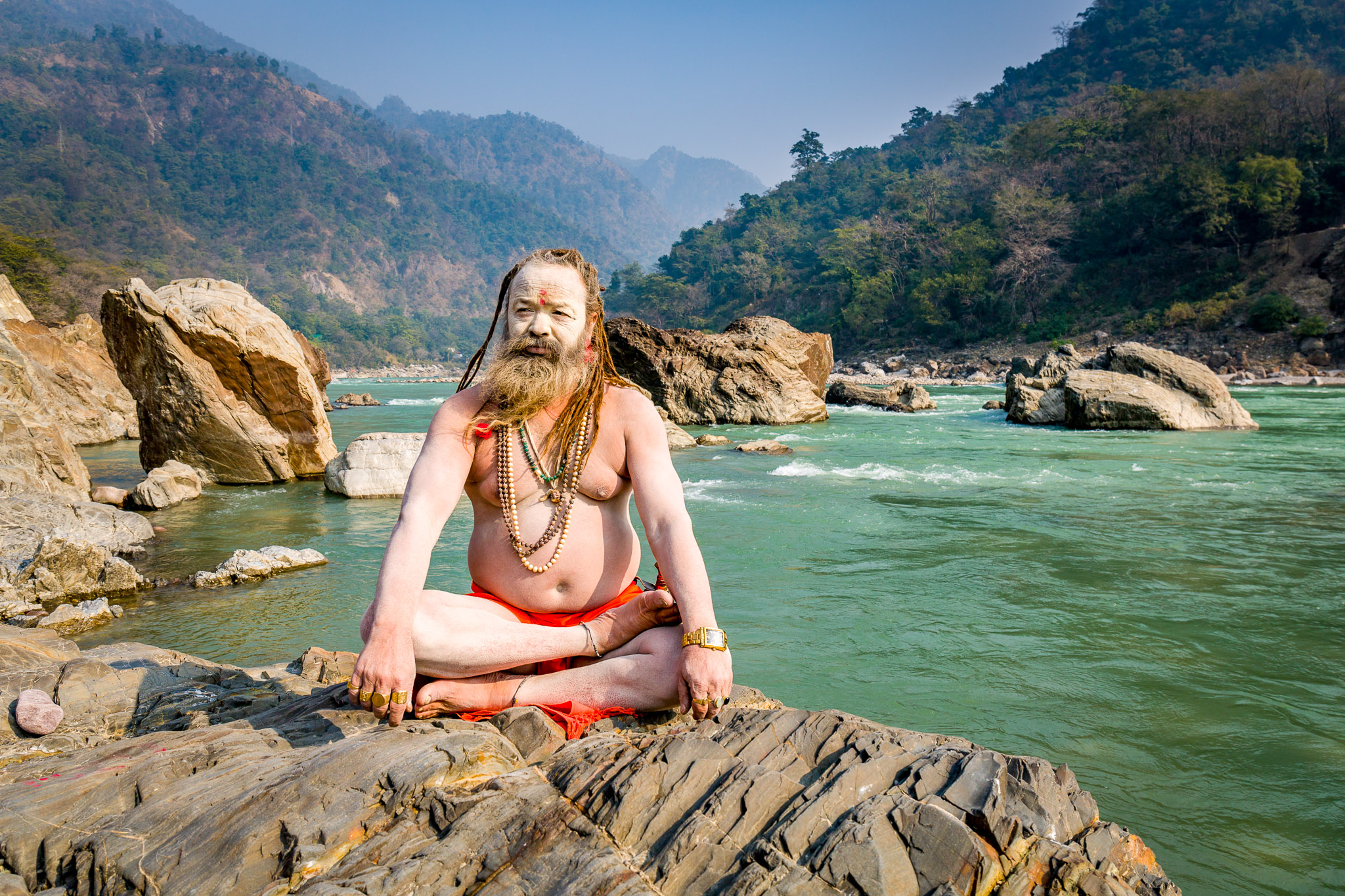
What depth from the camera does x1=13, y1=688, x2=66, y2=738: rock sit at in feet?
8.48

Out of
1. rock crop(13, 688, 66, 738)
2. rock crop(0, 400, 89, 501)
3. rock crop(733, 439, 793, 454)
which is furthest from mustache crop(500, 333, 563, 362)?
rock crop(733, 439, 793, 454)

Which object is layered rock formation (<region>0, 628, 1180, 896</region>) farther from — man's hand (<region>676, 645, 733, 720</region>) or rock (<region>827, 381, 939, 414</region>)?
rock (<region>827, 381, 939, 414</region>)

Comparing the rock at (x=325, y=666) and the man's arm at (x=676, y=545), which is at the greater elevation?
the man's arm at (x=676, y=545)

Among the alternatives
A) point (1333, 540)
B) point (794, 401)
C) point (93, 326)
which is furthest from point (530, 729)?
point (93, 326)

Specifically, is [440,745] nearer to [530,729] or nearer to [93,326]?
[530,729]

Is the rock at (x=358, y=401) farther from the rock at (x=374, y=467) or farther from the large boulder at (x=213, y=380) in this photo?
the rock at (x=374, y=467)

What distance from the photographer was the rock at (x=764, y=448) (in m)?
14.4

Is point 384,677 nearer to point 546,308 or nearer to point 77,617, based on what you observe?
point 546,308

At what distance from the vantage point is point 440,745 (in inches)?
72.1

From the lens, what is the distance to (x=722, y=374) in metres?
22.2

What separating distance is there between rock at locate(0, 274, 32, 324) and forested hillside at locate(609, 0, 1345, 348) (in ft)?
135

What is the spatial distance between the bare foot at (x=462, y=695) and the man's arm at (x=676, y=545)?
0.55 metres

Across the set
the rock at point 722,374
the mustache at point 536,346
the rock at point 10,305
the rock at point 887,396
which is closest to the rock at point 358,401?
the rock at point 10,305

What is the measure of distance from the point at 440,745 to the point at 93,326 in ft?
89.1
